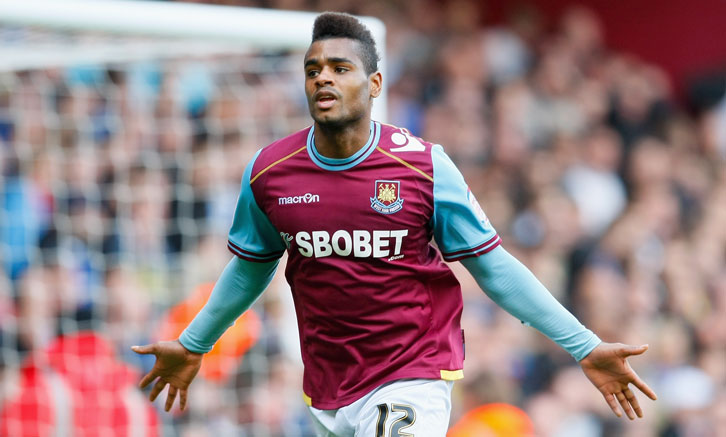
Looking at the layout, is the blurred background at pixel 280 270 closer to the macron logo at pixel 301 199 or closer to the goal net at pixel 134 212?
the goal net at pixel 134 212

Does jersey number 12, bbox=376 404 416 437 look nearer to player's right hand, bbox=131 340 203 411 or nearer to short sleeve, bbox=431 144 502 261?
short sleeve, bbox=431 144 502 261

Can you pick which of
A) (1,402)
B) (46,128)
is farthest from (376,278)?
(46,128)

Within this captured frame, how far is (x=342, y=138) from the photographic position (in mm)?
3373

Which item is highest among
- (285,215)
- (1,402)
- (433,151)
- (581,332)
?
(433,151)

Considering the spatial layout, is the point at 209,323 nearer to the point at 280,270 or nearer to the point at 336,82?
the point at 336,82

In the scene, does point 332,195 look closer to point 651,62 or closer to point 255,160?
point 255,160

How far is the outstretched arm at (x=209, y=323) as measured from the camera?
371 centimetres

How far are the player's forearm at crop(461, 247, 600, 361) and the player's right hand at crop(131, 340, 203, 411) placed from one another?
1121 mm

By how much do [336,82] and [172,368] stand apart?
1.31m

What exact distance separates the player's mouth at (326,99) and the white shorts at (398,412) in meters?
0.94

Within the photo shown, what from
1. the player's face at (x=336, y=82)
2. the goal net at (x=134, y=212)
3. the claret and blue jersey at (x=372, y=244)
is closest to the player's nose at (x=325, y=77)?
the player's face at (x=336, y=82)

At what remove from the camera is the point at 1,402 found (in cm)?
576

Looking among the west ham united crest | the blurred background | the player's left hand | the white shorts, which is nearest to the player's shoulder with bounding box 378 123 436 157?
A: the west ham united crest

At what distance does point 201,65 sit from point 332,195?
141 inches
